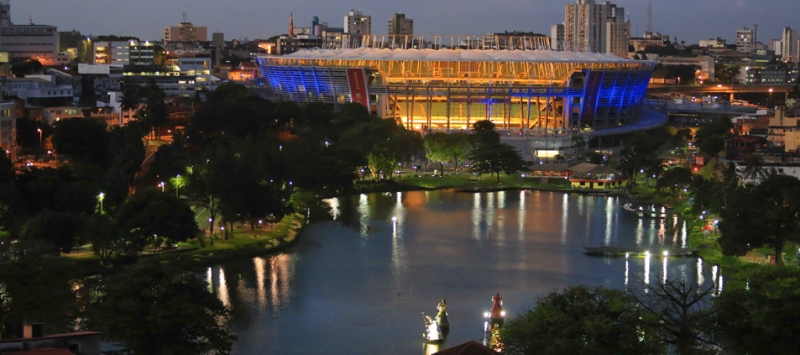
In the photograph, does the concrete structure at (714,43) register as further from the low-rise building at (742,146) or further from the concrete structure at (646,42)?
the low-rise building at (742,146)

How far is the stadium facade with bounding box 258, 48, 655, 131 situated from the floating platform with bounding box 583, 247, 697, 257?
63.2 ft

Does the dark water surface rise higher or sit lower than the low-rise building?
lower

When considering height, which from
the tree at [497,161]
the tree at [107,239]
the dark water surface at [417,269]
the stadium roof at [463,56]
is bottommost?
the dark water surface at [417,269]

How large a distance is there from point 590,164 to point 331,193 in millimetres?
6977

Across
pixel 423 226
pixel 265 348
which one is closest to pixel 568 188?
pixel 423 226

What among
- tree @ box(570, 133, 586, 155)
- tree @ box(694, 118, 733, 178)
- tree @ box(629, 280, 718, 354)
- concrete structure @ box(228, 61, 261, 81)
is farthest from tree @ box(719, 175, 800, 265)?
concrete structure @ box(228, 61, 261, 81)

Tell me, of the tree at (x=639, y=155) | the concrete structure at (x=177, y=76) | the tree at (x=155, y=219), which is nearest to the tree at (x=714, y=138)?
the tree at (x=639, y=155)

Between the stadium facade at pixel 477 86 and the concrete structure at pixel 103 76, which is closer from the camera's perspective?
the stadium facade at pixel 477 86

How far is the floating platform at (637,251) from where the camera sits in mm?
21281

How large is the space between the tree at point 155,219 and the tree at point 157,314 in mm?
6934

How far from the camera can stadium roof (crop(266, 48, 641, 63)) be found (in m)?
42.6

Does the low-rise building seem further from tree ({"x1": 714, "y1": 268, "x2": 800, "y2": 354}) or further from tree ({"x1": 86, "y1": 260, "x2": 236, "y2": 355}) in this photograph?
tree ({"x1": 86, "y1": 260, "x2": 236, "y2": 355})

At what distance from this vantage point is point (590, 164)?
1282 inches

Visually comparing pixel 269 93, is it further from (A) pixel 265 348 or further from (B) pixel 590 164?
(A) pixel 265 348
